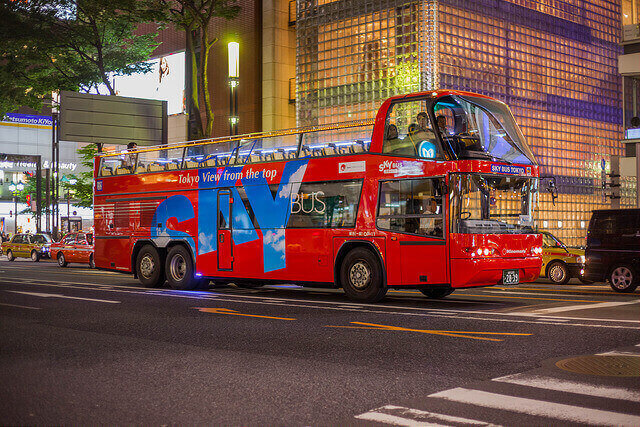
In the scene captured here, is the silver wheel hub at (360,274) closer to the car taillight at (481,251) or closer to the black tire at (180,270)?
the car taillight at (481,251)

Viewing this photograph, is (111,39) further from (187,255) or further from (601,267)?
(601,267)

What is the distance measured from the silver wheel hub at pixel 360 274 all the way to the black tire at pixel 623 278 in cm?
684

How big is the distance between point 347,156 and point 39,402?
9928mm

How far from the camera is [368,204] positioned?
47.9 feet

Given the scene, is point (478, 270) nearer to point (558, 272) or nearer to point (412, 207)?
point (412, 207)

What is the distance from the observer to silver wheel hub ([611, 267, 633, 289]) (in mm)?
17250

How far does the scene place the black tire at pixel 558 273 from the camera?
70.0 ft

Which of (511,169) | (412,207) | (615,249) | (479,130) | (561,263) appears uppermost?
(479,130)

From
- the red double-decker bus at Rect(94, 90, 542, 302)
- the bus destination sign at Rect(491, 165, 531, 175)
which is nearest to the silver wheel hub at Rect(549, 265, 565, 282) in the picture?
the red double-decker bus at Rect(94, 90, 542, 302)

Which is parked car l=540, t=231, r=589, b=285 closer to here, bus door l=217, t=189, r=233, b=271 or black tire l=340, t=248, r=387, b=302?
black tire l=340, t=248, r=387, b=302

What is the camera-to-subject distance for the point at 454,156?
13.5 metres

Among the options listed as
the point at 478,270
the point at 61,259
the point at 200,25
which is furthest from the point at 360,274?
the point at 61,259

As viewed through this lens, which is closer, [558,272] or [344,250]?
[344,250]

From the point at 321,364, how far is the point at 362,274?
6977mm
